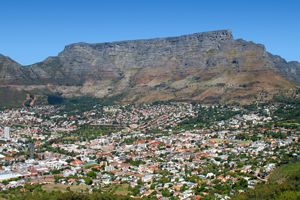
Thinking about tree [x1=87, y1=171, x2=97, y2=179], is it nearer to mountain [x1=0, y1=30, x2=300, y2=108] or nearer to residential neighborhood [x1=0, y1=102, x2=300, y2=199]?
residential neighborhood [x1=0, y1=102, x2=300, y2=199]

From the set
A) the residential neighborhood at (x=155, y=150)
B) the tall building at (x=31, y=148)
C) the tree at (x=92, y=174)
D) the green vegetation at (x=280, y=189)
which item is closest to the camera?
the green vegetation at (x=280, y=189)

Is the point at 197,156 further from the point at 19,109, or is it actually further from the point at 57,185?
the point at 19,109

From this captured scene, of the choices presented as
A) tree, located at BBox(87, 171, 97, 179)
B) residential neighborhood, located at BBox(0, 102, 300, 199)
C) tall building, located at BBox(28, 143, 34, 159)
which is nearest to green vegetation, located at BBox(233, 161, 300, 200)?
residential neighborhood, located at BBox(0, 102, 300, 199)

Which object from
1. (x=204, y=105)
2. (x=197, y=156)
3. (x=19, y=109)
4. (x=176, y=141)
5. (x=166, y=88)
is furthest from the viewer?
(x=166, y=88)

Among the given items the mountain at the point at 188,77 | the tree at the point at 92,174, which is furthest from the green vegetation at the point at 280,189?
the mountain at the point at 188,77

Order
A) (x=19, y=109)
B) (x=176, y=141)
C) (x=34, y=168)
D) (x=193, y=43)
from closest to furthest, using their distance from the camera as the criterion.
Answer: (x=34, y=168) < (x=176, y=141) < (x=19, y=109) < (x=193, y=43)

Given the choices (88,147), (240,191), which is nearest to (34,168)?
(88,147)

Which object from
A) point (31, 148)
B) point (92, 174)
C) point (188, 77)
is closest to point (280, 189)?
point (92, 174)

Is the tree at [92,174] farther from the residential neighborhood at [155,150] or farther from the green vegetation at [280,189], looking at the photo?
the green vegetation at [280,189]
